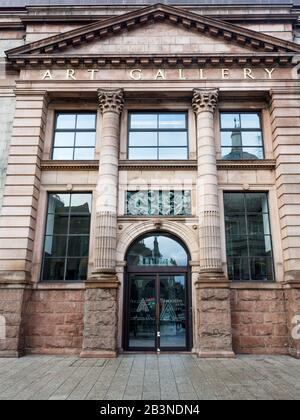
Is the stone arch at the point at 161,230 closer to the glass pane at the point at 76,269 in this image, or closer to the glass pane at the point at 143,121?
the glass pane at the point at 76,269

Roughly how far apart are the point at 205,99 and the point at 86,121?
212 inches

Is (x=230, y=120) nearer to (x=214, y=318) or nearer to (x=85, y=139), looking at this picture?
(x=85, y=139)

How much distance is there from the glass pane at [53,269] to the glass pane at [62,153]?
447 centimetres

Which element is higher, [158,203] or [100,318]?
[158,203]

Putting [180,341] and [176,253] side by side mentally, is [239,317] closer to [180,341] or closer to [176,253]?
[180,341]

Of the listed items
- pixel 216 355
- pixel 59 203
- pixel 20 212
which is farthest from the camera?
pixel 59 203

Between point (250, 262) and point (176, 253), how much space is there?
117 inches

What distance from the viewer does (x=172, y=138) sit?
14.9m

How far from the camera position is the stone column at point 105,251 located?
1162cm

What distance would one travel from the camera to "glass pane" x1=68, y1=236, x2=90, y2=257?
13500 millimetres

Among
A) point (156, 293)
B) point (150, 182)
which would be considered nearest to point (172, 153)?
point (150, 182)

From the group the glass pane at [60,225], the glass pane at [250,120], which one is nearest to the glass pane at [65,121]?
the glass pane at [60,225]

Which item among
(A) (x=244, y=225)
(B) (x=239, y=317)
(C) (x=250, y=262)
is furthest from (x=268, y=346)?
(A) (x=244, y=225)

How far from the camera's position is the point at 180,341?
1265cm
